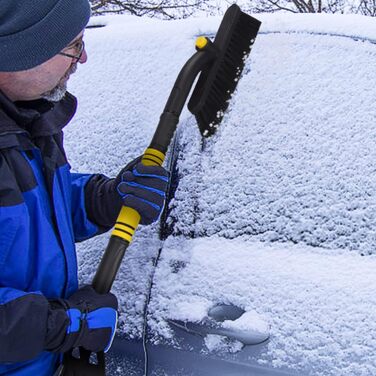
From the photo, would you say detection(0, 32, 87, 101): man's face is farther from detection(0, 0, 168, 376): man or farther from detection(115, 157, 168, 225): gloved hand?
detection(115, 157, 168, 225): gloved hand

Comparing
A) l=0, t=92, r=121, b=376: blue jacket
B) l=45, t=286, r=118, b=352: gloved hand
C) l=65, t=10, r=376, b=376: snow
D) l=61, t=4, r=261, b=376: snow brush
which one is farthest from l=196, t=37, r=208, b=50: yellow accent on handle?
l=45, t=286, r=118, b=352: gloved hand

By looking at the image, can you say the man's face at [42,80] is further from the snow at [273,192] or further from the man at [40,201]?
the snow at [273,192]

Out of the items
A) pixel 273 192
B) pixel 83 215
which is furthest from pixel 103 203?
pixel 273 192

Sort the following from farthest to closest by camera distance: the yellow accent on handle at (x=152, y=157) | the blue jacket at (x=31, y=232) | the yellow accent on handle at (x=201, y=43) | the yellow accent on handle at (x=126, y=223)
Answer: the yellow accent on handle at (x=201, y=43) < the yellow accent on handle at (x=152, y=157) < the yellow accent on handle at (x=126, y=223) < the blue jacket at (x=31, y=232)

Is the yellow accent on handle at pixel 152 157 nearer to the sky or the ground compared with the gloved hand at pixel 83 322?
nearer to the sky

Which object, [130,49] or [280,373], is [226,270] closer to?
[280,373]

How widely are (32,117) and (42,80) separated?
94mm

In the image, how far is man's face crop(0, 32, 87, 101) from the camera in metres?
1.41

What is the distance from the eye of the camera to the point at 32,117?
1.40m

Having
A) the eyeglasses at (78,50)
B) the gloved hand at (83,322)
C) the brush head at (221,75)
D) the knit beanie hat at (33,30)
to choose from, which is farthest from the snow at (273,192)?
the knit beanie hat at (33,30)

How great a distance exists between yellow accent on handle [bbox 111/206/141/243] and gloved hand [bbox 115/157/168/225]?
0.02 m

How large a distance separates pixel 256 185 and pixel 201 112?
0.92ft

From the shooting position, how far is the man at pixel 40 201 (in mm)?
1266

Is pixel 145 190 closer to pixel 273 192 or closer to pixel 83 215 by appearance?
pixel 83 215
